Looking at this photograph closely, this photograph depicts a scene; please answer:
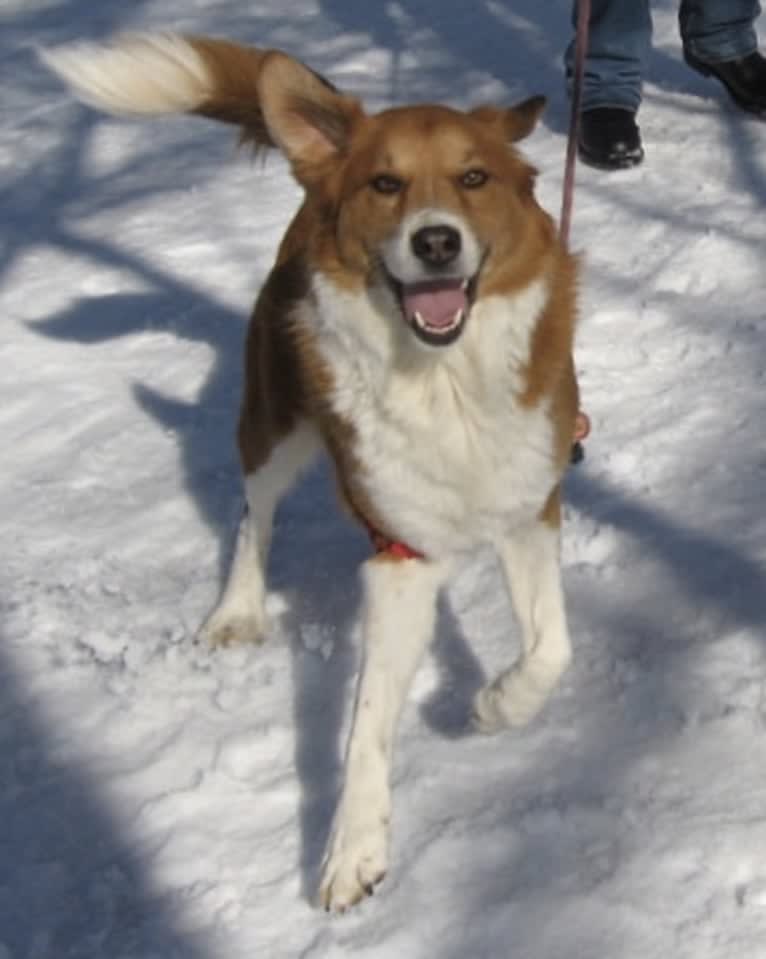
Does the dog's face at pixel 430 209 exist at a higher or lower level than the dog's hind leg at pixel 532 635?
higher

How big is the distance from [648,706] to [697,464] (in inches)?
37.8

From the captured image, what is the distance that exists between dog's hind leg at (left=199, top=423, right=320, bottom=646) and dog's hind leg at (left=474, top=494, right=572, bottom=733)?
647 millimetres

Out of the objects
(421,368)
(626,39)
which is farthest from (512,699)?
(626,39)

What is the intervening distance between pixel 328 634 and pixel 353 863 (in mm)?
925

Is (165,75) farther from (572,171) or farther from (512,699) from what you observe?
(512,699)

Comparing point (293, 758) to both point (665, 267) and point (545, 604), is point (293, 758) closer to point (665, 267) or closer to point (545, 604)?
point (545, 604)

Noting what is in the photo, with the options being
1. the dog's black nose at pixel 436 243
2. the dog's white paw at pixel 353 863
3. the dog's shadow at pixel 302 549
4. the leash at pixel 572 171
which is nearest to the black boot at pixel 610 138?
the leash at pixel 572 171

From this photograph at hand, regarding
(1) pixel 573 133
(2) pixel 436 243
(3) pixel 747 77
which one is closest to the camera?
(2) pixel 436 243

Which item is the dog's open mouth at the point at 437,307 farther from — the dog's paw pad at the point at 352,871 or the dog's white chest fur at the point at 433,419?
the dog's paw pad at the point at 352,871

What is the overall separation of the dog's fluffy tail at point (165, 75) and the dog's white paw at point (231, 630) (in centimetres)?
105

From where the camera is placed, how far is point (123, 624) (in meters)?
3.91

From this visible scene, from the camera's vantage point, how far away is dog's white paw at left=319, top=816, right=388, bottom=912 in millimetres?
2930

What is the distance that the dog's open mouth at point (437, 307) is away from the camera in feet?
9.70

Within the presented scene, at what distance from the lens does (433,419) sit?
3117 millimetres
